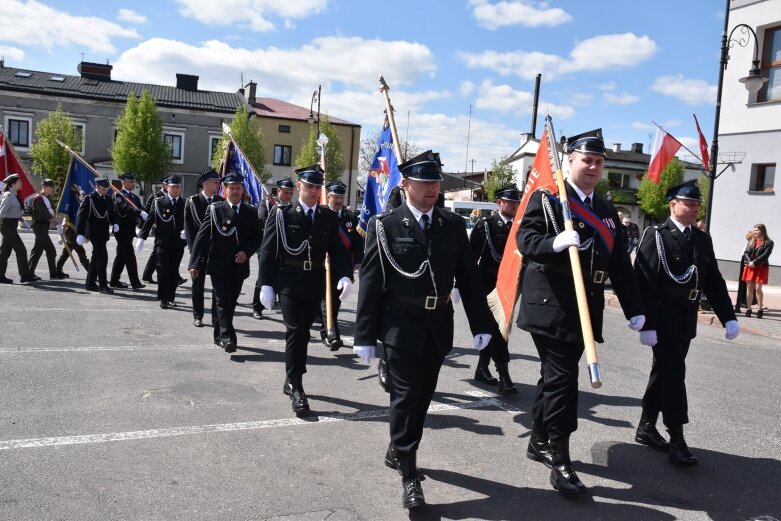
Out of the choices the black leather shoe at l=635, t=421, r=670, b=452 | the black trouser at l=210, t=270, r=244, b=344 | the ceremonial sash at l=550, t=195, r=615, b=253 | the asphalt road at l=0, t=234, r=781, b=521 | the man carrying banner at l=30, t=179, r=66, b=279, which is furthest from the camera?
the man carrying banner at l=30, t=179, r=66, b=279

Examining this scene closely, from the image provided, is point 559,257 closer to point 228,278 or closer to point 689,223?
point 689,223

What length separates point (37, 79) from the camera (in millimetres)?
45781

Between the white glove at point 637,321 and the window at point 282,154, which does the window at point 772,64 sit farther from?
the window at point 282,154

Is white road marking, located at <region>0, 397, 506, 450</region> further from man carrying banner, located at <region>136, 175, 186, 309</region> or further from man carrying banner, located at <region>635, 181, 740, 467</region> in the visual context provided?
man carrying banner, located at <region>136, 175, 186, 309</region>

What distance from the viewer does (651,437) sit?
5.03 meters

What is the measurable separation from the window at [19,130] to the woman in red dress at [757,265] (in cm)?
4462

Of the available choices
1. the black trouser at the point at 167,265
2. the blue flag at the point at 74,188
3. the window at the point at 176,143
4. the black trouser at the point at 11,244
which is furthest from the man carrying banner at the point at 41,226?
the window at the point at 176,143

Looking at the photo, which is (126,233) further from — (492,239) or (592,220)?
(592,220)

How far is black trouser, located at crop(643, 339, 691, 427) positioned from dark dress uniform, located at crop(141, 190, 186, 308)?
7798 millimetres

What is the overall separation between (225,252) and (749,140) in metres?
18.4

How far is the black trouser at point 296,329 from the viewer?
553cm

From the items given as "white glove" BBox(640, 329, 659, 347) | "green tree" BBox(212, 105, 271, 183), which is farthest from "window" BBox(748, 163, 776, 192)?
"green tree" BBox(212, 105, 271, 183)

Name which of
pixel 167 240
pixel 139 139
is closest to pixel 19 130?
pixel 139 139

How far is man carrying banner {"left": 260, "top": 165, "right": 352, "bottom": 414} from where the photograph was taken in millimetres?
5590
